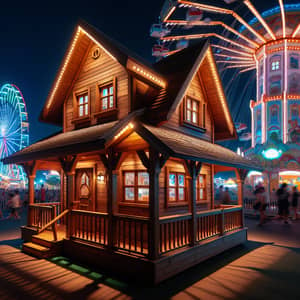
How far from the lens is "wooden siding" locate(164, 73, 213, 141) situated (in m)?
10.2

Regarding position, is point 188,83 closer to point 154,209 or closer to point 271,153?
point 154,209

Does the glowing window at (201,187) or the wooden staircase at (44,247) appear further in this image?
the glowing window at (201,187)

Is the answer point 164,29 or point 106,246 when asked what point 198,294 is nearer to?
point 106,246

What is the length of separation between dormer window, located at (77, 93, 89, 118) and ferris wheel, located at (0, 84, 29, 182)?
20.5m

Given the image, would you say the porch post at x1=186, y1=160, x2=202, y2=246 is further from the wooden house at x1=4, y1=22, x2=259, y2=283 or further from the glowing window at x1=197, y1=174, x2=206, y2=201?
the glowing window at x1=197, y1=174, x2=206, y2=201

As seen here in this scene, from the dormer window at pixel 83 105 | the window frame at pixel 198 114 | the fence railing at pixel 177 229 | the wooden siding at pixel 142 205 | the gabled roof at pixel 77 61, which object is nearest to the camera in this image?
the fence railing at pixel 177 229

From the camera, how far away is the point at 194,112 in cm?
1151

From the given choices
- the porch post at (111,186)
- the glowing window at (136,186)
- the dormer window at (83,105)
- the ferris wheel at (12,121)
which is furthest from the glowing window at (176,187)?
the ferris wheel at (12,121)

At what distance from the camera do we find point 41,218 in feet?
34.1

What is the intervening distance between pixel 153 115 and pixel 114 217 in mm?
3568

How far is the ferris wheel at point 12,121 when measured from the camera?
29481mm

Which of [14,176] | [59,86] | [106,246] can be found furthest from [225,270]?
[14,176]

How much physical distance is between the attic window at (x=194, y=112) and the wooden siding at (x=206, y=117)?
23cm

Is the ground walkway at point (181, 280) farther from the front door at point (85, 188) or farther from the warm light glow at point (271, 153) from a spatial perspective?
the warm light glow at point (271, 153)
